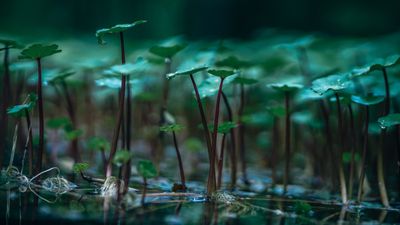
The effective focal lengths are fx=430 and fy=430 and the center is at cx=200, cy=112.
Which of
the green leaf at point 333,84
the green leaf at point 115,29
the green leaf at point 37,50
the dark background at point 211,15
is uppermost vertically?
the dark background at point 211,15

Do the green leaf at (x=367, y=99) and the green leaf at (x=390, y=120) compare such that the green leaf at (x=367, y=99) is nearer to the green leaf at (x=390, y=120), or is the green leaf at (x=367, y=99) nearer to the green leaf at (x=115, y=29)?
the green leaf at (x=390, y=120)

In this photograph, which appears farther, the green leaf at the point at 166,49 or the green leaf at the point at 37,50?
the green leaf at the point at 166,49

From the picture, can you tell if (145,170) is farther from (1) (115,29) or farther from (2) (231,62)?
(2) (231,62)

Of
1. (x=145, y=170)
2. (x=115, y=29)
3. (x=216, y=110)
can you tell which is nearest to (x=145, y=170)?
(x=145, y=170)

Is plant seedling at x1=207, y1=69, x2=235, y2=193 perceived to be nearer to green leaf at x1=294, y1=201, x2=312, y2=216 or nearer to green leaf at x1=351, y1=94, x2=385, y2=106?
green leaf at x1=294, y1=201, x2=312, y2=216

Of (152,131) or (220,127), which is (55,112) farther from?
(220,127)

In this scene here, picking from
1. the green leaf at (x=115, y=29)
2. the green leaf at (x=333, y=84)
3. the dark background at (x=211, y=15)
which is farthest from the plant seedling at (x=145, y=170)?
the dark background at (x=211, y=15)
